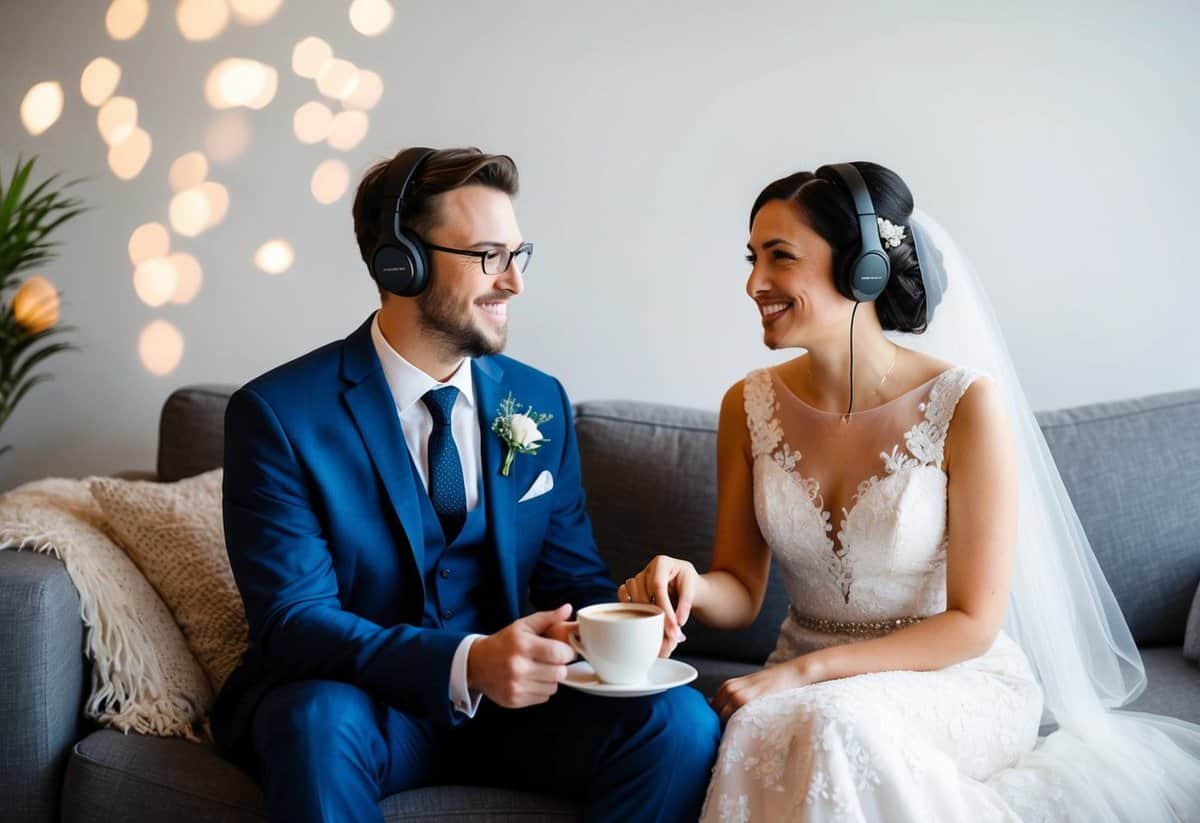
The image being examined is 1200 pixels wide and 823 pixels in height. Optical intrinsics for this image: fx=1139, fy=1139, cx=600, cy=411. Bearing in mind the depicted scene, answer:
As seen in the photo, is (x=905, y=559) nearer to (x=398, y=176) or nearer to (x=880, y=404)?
(x=880, y=404)

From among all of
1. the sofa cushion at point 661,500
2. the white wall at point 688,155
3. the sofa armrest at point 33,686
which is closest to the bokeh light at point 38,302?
the white wall at point 688,155

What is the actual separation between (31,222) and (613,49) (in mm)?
1533

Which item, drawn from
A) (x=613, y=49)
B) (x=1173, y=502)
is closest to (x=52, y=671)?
(x=613, y=49)

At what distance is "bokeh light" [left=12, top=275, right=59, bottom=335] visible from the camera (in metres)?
3.05

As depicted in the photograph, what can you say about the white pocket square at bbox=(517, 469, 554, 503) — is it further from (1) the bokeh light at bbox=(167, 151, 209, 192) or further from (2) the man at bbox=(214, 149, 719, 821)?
(1) the bokeh light at bbox=(167, 151, 209, 192)

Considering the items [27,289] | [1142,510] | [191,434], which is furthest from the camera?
[27,289]

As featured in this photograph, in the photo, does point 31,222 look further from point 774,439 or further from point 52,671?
point 774,439

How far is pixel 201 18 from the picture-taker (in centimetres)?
297

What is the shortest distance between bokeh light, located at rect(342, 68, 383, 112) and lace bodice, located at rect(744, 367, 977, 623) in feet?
4.85

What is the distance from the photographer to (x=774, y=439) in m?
2.12

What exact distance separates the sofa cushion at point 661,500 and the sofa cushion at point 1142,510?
2.27 ft

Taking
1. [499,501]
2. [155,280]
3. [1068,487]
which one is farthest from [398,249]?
[1068,487]

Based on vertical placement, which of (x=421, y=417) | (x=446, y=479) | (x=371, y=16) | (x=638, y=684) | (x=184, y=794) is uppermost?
(x=371, y=16)

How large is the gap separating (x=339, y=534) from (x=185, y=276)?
1431 millimetres
